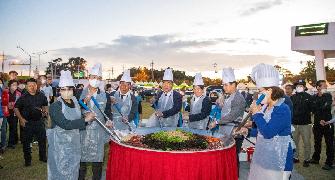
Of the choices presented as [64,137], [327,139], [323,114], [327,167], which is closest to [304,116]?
[323,114]

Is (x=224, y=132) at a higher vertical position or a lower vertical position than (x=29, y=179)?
higher

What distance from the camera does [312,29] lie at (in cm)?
3344

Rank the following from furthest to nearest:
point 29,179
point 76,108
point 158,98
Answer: point 158,98, point 29,179, point 76,108

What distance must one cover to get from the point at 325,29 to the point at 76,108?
109 feet

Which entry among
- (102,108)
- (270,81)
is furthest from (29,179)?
(270,81)

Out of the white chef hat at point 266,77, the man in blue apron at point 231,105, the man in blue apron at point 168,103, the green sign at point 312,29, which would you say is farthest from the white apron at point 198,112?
the green sign at point 312,29

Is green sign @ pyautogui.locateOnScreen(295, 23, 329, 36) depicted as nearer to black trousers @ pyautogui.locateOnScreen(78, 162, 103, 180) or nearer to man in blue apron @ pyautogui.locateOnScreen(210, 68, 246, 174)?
man in blue apron @ pyautogui.locateOnScreen(210, 68, 246, 174)

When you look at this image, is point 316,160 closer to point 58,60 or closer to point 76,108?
point 76,108

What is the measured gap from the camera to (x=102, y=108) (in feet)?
20.0

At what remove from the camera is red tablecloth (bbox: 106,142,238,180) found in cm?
407

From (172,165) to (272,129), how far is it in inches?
50.2

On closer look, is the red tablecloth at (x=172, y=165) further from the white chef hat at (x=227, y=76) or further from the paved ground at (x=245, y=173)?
the paved ground at (x=245, y=173)

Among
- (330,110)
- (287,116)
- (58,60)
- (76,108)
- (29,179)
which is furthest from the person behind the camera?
(58,60)

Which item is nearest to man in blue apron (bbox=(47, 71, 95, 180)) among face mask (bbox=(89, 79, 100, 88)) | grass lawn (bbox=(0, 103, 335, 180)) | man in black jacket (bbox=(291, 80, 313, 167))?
→ face mask (bbox=(89, 79, 100, 88))
